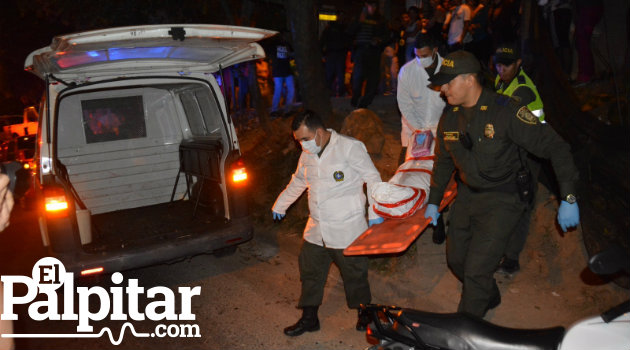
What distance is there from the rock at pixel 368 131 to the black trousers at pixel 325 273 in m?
3.14

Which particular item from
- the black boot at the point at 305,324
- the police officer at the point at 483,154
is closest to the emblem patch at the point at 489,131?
the police officer at the point at 483,154

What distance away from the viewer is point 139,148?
6934 mm

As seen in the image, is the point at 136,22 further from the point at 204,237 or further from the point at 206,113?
the point at 204,237

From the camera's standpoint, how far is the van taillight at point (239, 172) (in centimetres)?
564

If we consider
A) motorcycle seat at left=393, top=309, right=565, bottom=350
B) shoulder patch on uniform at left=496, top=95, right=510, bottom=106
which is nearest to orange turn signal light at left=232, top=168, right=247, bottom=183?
shoulder patch on uniform at left=496, top=95, right=510, bottom=106

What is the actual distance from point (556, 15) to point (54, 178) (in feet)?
22.3

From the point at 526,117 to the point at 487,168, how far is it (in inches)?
17.4

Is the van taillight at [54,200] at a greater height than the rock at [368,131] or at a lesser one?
lesser

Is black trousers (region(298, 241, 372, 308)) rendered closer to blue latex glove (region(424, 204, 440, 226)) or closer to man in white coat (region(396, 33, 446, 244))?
blue latex glove (region(424, 204, 440, 226))

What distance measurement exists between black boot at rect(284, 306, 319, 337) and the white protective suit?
2.16 feet

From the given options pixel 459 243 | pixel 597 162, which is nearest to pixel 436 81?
pixel 459 243

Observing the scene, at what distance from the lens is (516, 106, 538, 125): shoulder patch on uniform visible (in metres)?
3.48

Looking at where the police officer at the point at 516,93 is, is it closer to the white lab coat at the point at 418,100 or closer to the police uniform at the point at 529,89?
the police uniform at the point at 529,89

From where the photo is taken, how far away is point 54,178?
4.84 m
